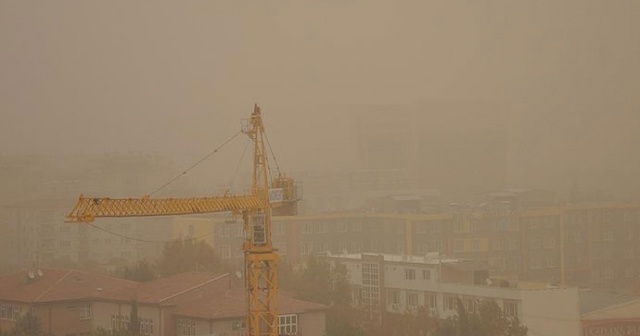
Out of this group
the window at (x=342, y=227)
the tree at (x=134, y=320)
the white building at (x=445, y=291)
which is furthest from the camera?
Result: the window at (x=342, y=227)

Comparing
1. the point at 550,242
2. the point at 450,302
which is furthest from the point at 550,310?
the point at 550,242

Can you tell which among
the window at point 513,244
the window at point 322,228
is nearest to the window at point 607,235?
the window at point 513,244

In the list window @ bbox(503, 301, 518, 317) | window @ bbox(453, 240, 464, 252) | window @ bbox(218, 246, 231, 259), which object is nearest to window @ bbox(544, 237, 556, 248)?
window @ bbox(453, 240, 464, 252)

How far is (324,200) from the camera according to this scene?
18.1m

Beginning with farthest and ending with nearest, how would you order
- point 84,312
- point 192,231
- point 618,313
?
1. point 192,231
2. point 618,313
3. point 84,312

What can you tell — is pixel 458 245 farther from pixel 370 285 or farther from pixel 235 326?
pixel 235 326

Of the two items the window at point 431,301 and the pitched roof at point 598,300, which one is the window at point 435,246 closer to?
the window at point 431,301

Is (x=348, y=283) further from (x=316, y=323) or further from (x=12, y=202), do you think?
(x=12, y=202)

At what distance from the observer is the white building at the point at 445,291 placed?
41.2ft

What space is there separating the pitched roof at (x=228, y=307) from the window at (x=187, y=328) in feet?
0.22

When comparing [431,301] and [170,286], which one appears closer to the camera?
[170,286]

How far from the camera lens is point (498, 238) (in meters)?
16.4

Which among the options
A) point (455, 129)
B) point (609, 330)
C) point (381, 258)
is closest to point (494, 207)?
point (455, 129)

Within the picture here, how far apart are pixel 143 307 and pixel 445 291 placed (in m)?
3.76
